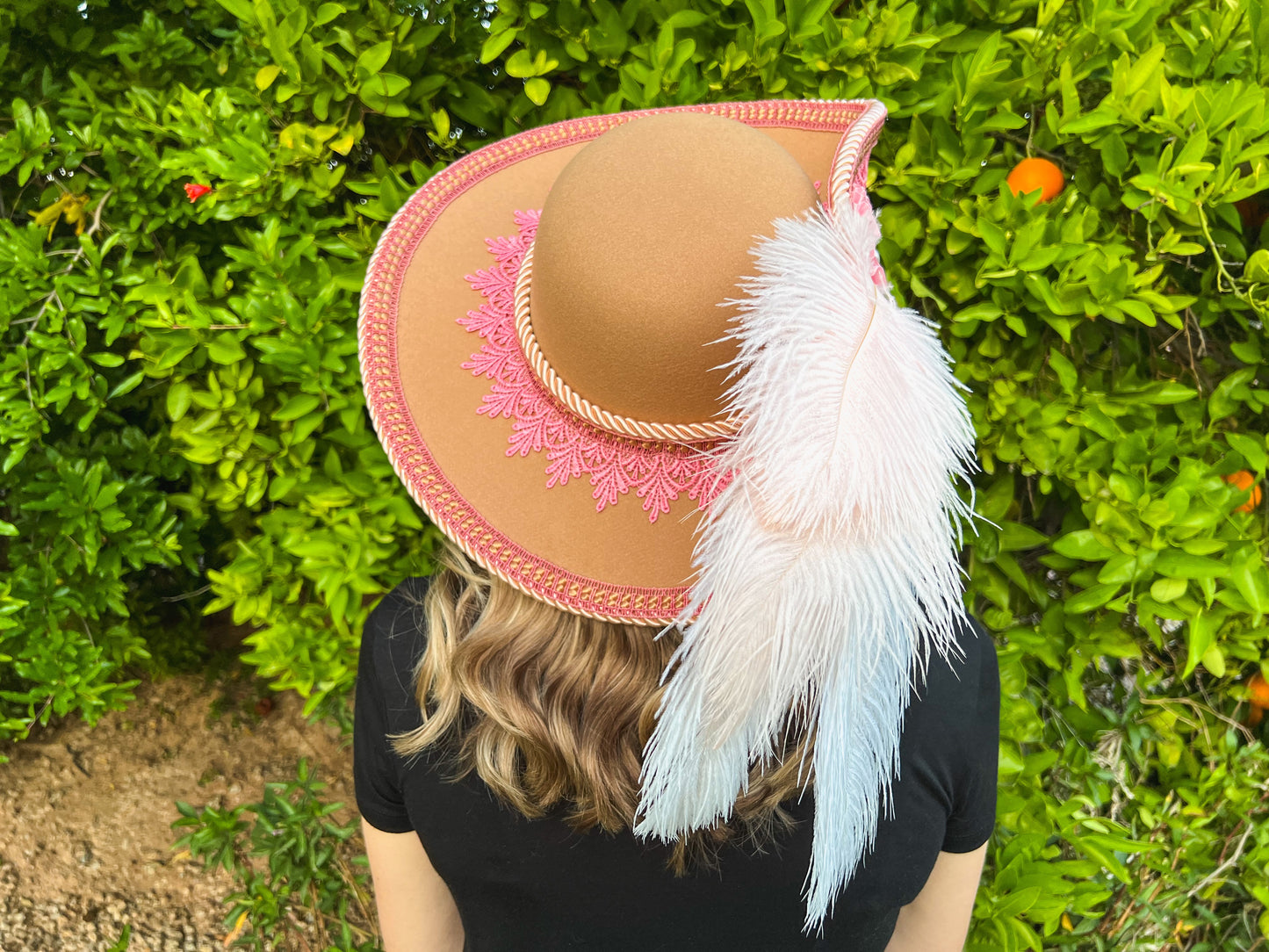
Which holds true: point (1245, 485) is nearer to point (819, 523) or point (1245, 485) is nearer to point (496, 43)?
point (819, 523)

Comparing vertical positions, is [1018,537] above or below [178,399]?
below

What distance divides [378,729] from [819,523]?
2.36 feet

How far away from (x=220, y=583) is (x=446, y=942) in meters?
0.94

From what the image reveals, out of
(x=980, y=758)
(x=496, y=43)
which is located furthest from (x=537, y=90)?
(x=980, y=758)

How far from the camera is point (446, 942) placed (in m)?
1.35

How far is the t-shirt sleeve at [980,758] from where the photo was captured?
1077 millimetres

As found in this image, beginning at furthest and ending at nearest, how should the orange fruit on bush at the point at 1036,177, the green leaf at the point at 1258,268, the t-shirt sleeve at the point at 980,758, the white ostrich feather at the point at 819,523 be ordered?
the orange fruit on bush at the point at 1036,177 < the green leaf at the point at 1258,268 < the t-shirt sleeve at the point at 980,758 < the white ostrich feather at the point at 819,523

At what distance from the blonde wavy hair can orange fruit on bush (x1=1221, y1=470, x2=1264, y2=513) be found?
108cm

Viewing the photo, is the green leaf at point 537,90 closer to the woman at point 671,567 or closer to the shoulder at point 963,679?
the woman at point 671,567

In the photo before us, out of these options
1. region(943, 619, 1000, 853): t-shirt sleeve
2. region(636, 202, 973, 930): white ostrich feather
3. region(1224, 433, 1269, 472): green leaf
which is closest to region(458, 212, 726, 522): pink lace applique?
region(636, 202, 973, 930): white ostrich feather

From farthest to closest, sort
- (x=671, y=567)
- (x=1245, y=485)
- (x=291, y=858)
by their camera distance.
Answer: (x=291, y=858)
(x=1245, y=485)
(x=671, y=567)

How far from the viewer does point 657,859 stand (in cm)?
101

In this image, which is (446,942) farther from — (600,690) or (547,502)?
(547,502)

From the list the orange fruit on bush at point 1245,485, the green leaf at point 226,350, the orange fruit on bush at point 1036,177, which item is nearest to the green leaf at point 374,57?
the green leaf at point 226,350
